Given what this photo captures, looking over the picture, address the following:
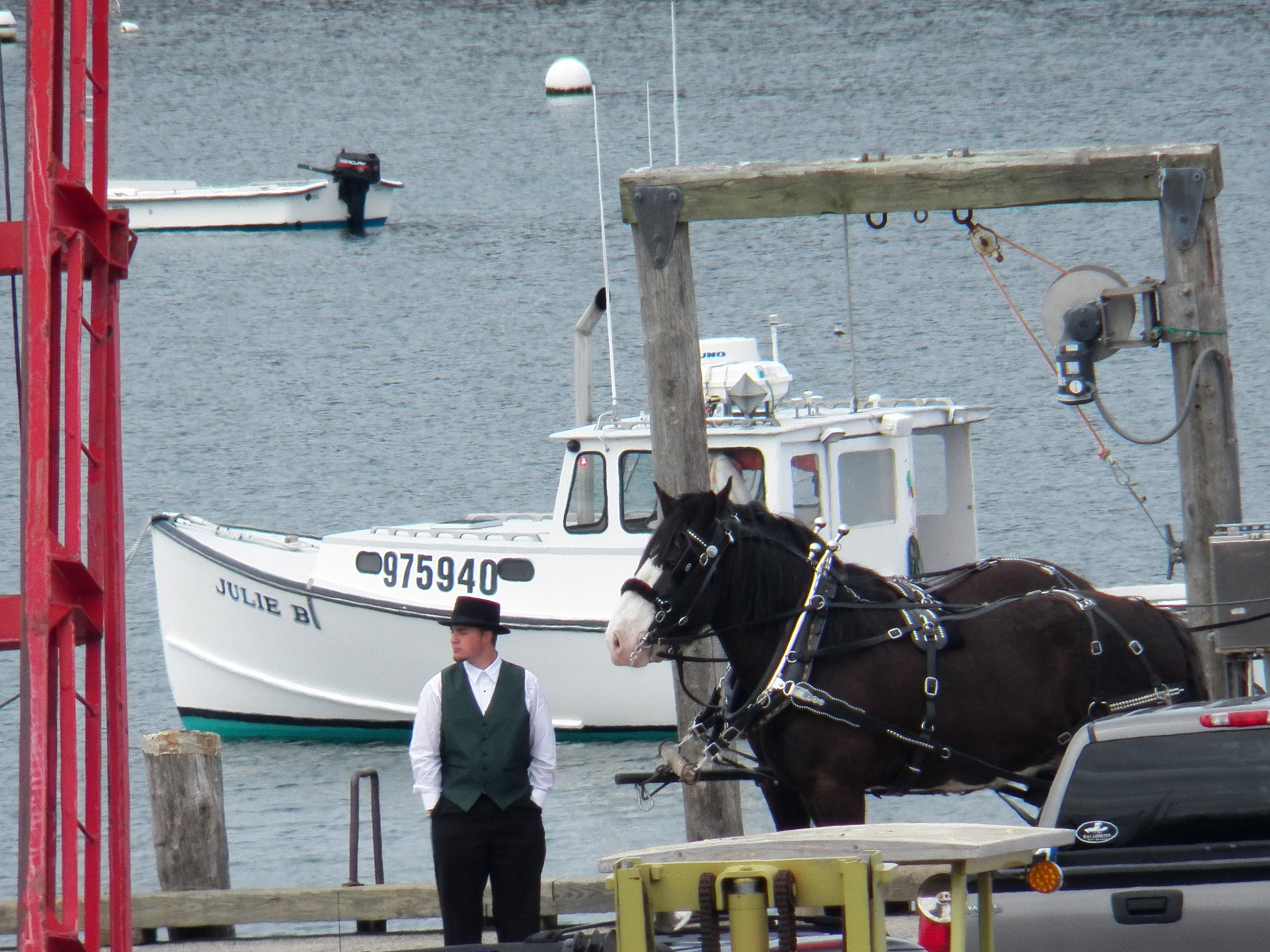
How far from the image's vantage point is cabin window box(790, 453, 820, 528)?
15250 millimetres

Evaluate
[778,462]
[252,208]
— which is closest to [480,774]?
[778,462]

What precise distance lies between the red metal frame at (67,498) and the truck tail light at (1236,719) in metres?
3.40

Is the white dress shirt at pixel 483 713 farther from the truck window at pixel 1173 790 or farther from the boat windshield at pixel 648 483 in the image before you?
the boat windshield at pixel 648 483

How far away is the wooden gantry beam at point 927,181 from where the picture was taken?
809 centimetres

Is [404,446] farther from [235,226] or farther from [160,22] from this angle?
[160,22]

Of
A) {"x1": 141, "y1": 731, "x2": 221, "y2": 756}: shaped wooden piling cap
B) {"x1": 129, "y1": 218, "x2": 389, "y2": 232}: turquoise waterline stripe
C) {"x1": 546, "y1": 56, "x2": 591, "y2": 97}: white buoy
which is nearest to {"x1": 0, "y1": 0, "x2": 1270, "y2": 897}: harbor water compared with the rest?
{"x1": 129, "y1": 218, "x2": 389, "y2": 232}: turquoise waterline stripe

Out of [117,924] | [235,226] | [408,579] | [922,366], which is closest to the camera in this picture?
[117,924]

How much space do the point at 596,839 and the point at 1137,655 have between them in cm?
863

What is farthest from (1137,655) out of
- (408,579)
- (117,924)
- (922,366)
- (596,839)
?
(922,366)

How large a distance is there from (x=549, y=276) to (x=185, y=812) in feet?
141

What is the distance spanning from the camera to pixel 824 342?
39.9 m

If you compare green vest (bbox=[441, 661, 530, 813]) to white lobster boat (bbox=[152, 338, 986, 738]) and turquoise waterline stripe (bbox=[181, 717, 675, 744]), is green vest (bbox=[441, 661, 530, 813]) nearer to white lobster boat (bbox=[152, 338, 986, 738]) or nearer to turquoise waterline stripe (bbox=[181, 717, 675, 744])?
white lobster boat (bbox=[152, 338, 986, 738])

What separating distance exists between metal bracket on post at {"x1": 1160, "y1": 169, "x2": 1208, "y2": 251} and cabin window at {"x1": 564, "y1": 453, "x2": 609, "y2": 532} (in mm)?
7766

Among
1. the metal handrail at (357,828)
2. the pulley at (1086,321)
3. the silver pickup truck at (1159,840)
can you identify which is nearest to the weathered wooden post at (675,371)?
the pulley at (1086,321)
